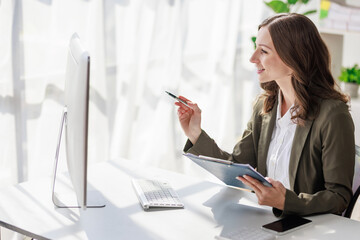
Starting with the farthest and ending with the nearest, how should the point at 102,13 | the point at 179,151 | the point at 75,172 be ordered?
1. the point at 179,151
2. the point at 102,13
3. the point at 75,172

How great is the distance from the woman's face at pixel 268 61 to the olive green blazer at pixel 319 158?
0.20 metres

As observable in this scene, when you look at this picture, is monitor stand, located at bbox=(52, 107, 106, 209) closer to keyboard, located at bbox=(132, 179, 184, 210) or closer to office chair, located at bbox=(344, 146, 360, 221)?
keyboard, located at bbox=(132, 179, 184, 210)

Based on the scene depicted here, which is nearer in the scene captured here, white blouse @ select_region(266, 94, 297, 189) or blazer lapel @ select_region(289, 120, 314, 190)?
blazer lapel @ select_region(289, 120, 314, 190)

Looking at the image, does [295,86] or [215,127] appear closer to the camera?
[295,86]

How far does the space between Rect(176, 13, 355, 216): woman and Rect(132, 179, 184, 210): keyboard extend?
26 centimetres

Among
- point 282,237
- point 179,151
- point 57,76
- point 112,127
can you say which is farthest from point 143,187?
point 179,151

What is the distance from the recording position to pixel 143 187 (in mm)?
2082

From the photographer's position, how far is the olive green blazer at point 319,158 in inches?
76.0

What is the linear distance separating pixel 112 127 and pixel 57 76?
64 cm

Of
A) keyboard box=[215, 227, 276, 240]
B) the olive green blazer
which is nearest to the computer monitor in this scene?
keyboard box=[215, 227, 276, 240]

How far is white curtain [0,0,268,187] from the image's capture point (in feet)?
9.30

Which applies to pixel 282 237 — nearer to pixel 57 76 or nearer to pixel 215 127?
pixel 57 76

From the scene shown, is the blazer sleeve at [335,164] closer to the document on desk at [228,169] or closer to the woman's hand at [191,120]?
the document on desk at [228,169]

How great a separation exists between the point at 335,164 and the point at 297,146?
0.18 metres
